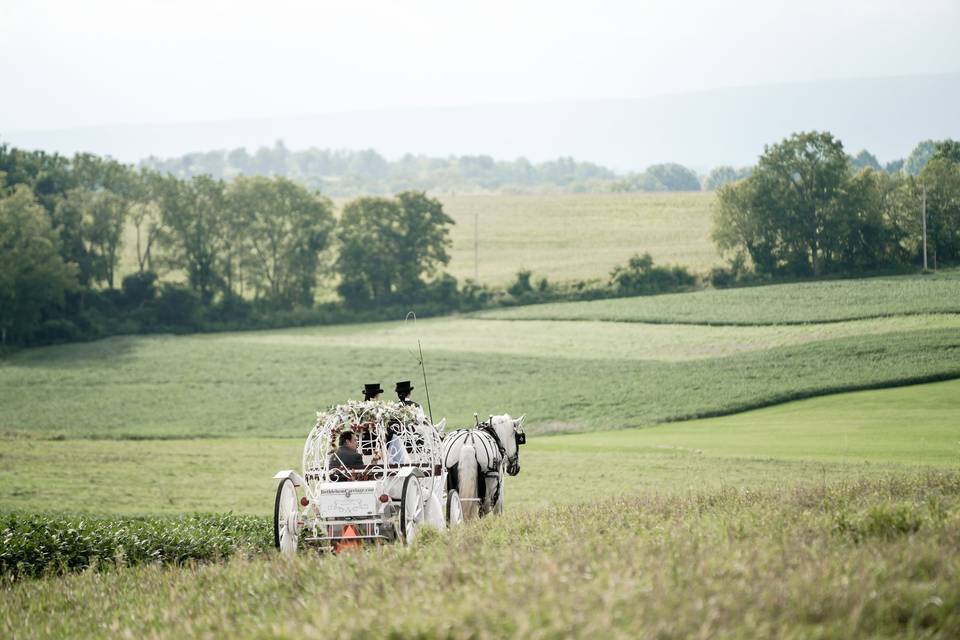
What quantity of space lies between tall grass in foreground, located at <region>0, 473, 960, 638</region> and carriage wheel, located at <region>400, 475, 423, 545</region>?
1.64 meters

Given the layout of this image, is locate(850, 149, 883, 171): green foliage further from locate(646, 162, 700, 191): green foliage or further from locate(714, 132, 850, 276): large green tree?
locate(646, 162, 700, 191): green foliage

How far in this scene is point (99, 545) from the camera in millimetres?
13109

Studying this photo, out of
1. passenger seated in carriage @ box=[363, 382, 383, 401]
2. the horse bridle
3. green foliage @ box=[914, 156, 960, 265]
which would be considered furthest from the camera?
green foliage @ box=[914, 156, 960, 265]

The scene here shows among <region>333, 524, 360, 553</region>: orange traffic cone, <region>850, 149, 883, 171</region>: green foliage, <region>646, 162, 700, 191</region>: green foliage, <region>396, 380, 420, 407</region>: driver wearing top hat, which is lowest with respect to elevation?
<region>333, 524, 360, 553</region>: orange traffic cone

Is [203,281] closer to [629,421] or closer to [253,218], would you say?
[253,218]

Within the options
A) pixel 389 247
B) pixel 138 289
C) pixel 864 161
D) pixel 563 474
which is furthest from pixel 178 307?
pixel 563 474

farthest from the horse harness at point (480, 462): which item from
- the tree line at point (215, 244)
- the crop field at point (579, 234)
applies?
the tree line at point (215, 244)

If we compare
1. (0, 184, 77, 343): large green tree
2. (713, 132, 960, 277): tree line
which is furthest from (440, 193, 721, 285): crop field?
(0, 184, 77, 343): large green tree

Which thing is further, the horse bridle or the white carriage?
the horse bridle

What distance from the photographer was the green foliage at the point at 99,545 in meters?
12.5

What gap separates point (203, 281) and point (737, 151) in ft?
337

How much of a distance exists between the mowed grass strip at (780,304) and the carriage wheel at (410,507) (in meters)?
24.0

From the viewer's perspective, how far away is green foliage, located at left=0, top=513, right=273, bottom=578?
12.5 meters

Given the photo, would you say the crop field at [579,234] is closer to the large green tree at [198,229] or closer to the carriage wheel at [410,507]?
the large green tree at [198,229]
